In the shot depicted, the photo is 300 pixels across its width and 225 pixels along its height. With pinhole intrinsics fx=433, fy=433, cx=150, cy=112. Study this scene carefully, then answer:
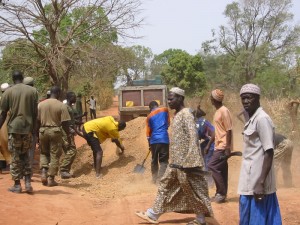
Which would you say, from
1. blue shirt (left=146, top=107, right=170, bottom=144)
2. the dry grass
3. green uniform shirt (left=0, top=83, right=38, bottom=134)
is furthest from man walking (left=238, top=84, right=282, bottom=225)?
the dry grass

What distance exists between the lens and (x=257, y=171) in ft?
11.6

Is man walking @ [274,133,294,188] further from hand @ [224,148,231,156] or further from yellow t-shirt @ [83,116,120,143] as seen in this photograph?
yellow t-shirt @ [83,116,120,143]

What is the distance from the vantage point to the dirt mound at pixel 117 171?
7.64m

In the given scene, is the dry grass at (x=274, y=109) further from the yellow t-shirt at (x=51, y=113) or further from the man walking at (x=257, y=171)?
the man walking at (x=257, y=171)

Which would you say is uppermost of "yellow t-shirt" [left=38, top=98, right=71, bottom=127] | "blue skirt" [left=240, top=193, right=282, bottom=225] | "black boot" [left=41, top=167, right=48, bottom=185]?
"yellow t-shirt" [left=38, top=98, right=71, bottom=127]

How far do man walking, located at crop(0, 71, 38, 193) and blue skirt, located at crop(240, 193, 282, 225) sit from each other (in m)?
3.60

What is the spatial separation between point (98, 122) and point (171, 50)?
60663 mm

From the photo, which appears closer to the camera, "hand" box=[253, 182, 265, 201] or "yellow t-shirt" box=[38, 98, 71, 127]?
"hand" box=[253, 182, 265, 201]

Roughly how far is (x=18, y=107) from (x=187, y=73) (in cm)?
2894

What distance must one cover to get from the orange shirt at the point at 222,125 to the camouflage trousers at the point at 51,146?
2.58 m

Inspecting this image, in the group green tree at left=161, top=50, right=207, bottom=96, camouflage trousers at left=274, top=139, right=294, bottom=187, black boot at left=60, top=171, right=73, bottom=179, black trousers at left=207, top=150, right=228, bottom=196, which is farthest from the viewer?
green tree at left=161, top=50, right=207, bottom=96

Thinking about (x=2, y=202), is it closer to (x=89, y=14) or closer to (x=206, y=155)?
(x=206, y=155)

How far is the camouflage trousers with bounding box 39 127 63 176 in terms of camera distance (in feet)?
22.5

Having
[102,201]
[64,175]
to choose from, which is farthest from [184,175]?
[64,175]
